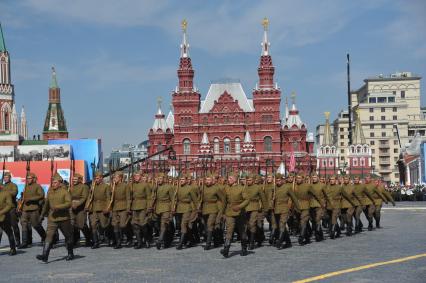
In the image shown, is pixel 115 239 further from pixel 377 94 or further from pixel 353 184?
pixel 377 94

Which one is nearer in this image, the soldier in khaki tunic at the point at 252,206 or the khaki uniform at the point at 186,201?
the soldier in khaki tunic at the point at 252,206

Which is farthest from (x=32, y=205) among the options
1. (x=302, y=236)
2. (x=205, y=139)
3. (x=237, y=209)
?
(x=205, y=139)

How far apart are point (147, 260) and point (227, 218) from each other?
6.91 feet

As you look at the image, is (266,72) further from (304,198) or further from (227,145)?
(304,198)

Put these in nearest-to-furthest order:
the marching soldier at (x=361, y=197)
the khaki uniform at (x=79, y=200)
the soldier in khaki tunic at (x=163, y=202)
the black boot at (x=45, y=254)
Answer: the black boot at (x=45, y=254), the khaki uniform at (x=79, y=200), the soldier in khaki tunic at (x=163, y=202), the marching soldier at (x=361, y=197)

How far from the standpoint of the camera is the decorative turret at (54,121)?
125000mm

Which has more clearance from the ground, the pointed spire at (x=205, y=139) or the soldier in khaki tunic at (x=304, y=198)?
the pointed spire at (x=205, y=139)

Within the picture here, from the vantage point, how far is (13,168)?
47.8 meters

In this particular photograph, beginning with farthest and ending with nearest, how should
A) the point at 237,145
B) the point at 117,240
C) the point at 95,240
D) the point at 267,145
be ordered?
the point at 237,145 < the point at 267,145 < the point at 95,240 < the point at 117,240

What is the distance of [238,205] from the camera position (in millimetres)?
15438

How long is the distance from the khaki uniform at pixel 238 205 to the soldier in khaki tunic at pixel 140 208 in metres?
2.60

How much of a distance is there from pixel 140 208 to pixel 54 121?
112m

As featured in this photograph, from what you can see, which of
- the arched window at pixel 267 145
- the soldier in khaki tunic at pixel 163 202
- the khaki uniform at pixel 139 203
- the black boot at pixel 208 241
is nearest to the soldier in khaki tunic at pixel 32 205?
the khaki uniform at pixel 139 203

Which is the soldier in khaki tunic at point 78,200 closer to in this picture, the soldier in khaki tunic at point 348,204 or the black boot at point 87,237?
the black boot at point 87,237
